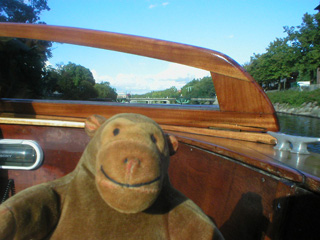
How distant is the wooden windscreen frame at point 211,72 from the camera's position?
6.86 ft

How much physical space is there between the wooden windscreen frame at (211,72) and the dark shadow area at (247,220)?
2.70ft

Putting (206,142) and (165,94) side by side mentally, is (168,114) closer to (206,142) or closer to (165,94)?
(206,142)

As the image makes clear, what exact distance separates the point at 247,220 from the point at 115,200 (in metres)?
0.81

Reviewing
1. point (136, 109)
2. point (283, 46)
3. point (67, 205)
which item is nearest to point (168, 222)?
point (67, 205)

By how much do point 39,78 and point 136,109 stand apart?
4.64 feet

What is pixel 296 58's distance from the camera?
103 feet

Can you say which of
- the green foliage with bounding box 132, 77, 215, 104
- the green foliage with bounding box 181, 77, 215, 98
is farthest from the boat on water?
the green foliage with bounding box 132, 77, 215, 104

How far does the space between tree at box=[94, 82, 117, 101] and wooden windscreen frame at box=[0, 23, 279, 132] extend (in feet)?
2.69

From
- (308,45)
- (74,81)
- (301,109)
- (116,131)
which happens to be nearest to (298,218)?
(116,131)

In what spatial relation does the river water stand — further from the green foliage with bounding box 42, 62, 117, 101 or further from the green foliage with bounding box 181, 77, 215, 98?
the green foliage with bounding box 42, 62, 117, 101

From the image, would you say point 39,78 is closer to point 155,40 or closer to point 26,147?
point 26,147

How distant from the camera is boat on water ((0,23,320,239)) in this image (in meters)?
1.35

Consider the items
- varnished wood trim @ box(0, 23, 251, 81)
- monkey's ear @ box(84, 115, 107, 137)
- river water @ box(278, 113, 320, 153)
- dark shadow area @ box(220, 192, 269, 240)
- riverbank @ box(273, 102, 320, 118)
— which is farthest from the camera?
riverbank @ box(273, 102, 320, 118)

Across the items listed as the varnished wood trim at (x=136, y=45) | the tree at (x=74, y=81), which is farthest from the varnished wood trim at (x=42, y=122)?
the tree at (x=74, y=81)
